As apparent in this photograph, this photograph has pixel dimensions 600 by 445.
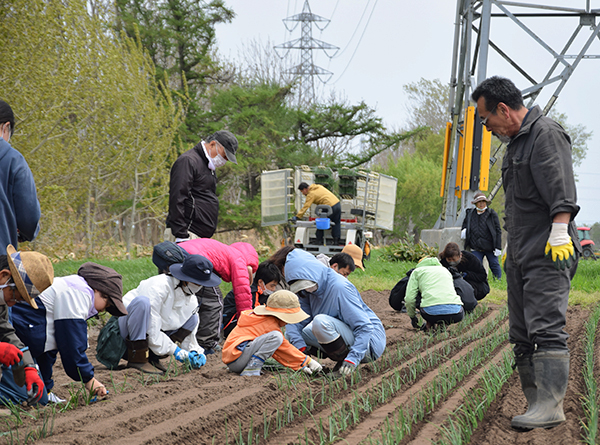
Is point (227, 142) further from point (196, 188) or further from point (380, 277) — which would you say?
point (380, 277)

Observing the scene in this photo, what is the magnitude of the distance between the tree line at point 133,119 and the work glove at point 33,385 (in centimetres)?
651

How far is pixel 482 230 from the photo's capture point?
9617 millimetres

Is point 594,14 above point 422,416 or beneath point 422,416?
above

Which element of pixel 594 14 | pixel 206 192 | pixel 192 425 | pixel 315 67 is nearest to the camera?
pixel 192 425

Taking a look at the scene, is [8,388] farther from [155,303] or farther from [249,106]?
[249,106]

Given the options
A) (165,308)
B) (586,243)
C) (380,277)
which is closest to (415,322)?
(165,308)

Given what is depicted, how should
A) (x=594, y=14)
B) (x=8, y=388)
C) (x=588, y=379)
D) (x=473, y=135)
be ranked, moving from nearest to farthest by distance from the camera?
(x=8, y=388) → (x=588, y=379) → (x=473, y=135) → (x=594, y=14)

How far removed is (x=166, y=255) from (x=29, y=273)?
1.74 meters

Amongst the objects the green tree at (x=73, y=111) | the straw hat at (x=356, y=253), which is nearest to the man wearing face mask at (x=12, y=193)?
the straw hat at (x=356, y=253)

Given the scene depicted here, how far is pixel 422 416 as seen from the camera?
321cm

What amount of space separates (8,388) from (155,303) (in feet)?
4.71

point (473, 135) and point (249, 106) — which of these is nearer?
point (473, 135)

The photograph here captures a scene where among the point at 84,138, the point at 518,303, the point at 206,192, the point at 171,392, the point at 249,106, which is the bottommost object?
the point at 171,392

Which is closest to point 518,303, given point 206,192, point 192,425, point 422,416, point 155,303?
point 422,416
